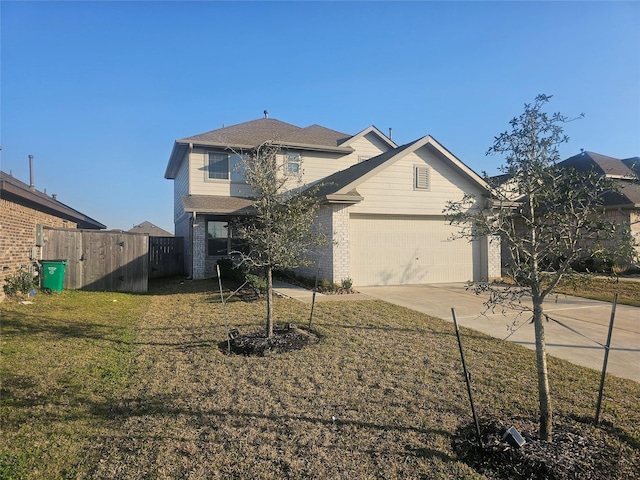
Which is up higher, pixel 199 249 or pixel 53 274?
pixel 199 249

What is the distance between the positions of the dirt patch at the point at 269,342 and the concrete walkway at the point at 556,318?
2.96 metres

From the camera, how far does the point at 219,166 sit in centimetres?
1578

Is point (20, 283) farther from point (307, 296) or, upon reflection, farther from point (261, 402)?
point (261, 402)

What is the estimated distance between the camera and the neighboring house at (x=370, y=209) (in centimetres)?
1266

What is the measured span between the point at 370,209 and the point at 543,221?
9446mm

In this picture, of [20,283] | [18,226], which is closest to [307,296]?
[20,283]

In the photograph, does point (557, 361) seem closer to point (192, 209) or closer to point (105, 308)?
point (105, 308)

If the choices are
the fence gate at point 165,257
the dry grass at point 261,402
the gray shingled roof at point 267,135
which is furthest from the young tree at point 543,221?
the fence gate at point 165,257

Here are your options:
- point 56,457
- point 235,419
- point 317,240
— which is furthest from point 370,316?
point 56,457

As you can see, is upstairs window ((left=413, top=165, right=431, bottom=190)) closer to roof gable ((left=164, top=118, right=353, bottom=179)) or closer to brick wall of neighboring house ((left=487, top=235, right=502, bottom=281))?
brick wall of neighboring house ((left=487, top=235, right=502, bottom=281))

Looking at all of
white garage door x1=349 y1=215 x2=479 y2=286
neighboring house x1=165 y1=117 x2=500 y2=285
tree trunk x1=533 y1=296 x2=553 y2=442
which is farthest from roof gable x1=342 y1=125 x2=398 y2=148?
tree trunk x1=533 y1=296 x2=553 y2=442

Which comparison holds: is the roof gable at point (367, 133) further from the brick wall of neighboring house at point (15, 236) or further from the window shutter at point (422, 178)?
the brick wall of neighboring house at point (15, 236)

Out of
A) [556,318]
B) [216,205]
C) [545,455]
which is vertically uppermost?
[216,205]

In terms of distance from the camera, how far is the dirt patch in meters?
5.77
